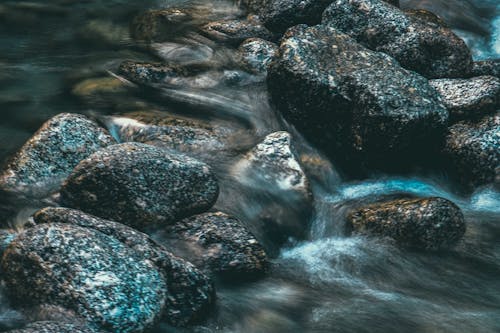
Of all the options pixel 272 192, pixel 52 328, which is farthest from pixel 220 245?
pixel 52 328

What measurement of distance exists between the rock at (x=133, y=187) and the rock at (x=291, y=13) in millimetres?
4069

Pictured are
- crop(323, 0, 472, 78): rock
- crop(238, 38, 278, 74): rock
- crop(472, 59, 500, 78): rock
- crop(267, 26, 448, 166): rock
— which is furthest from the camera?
crop(472, 59, 500, 78): rock

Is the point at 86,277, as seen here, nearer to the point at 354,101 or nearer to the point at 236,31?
the point at 354,101

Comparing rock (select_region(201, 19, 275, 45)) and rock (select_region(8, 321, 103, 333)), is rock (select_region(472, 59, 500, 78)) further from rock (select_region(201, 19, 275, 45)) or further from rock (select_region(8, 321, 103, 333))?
rock (select_region(8, 321, 103, 333))

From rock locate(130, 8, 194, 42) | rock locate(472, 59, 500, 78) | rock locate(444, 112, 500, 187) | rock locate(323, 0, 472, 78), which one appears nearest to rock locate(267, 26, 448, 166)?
rock locate(444, 112, 500, 187)

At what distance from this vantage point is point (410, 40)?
8.78 m

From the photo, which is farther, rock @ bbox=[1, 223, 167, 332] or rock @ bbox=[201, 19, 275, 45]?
rock @ bbox=[201, 19, 275, 45]

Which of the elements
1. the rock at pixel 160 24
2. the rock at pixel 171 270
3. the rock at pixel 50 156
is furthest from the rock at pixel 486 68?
the rock at pixel 171 270

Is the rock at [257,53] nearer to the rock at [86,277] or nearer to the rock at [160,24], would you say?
the rock at [160,24]

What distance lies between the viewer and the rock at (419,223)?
21.4 feet

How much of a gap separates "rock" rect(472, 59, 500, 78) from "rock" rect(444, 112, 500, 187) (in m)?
1.43

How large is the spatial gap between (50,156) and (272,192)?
88.0 inches

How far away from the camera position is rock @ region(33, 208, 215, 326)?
17.5ft

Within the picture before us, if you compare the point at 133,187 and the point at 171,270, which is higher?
the point at 133,187
